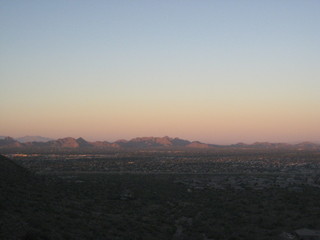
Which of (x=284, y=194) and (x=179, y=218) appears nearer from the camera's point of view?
(x=179, y=218)

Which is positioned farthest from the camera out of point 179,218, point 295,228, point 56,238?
point 179,218

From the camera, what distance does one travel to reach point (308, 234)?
54.9 ft

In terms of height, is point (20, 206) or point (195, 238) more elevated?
point (20, 206)

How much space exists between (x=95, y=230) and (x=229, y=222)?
29.1 ft

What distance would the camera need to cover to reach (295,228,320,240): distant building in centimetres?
1625

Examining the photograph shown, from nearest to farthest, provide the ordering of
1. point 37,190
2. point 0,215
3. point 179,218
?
point 0,215 < point 179,218 < point 37,190

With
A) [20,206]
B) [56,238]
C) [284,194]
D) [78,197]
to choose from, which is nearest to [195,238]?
[56,238]

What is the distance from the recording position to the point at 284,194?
29.5 m

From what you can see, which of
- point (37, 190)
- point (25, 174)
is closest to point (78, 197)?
point (37, 190)

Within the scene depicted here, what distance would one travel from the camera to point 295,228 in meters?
18.5

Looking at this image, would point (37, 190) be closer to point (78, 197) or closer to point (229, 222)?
point (78, 197)

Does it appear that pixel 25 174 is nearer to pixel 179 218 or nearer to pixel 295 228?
pixel 179 218

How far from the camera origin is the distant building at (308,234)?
16248 millimetres

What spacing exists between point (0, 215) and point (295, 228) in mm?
15808
